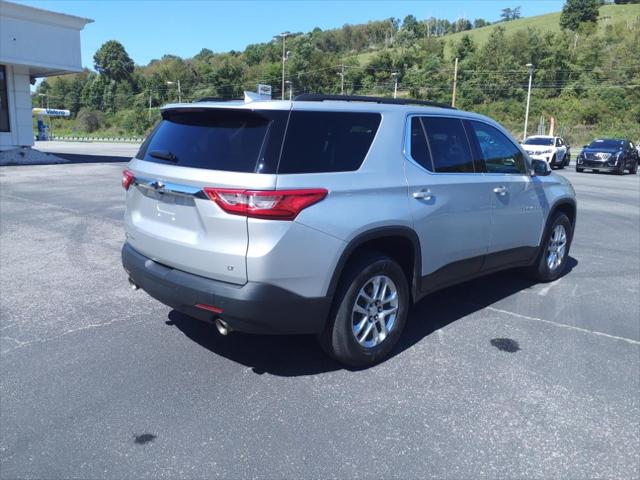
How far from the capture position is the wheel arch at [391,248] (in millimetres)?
3496

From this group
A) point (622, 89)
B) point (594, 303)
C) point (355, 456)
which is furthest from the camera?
point (622, 89)

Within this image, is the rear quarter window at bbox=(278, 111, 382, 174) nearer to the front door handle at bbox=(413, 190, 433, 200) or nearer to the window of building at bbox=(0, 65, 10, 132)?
the front door handle at bbox=(413, 190, 433, 200)

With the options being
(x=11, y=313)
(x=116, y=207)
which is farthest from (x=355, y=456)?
(x=116, y=207)

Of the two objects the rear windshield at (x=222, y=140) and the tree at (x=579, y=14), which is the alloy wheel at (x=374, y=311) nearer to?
the rear windshield at (x=222, y=140)

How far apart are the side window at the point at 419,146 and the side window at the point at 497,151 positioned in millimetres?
874

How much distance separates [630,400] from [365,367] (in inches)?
69.8

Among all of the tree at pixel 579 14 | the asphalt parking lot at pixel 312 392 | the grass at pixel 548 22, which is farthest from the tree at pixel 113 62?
the asphalt parking lot at pixel 312 392

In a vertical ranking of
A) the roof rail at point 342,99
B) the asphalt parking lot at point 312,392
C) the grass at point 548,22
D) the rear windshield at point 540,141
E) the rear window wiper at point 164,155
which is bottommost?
the asphalt parking lot at point 312,392

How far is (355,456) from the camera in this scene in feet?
9.36

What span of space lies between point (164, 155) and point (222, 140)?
0.56 metres

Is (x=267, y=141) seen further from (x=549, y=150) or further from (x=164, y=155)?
(x=549, y=150)

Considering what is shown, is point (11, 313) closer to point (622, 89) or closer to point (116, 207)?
point (116, 207)

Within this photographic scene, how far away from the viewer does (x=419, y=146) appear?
4168 mm

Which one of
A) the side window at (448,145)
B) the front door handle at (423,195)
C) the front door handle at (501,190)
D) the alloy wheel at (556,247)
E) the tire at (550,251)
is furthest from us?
the alloy wheel at (556,247)
